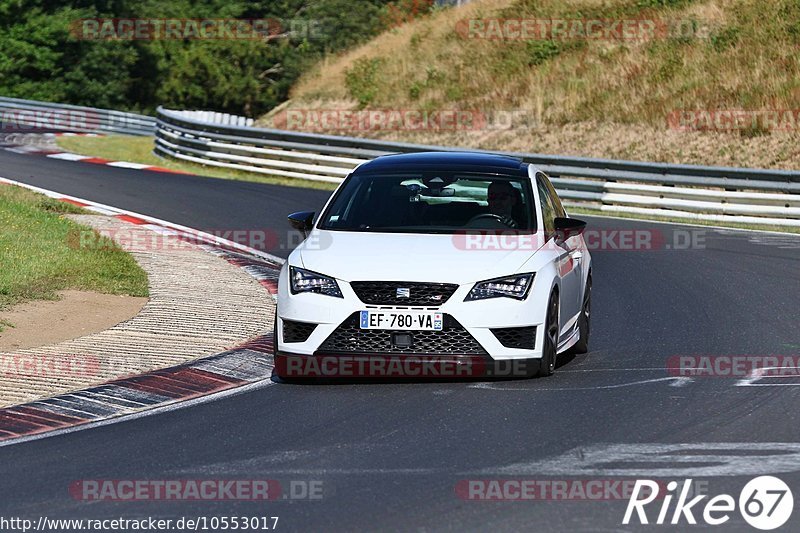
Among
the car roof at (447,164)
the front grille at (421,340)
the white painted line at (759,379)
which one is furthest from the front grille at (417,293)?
the white painted line at (759,379)

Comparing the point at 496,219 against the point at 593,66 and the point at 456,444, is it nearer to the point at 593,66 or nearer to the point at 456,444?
the point at 456,444

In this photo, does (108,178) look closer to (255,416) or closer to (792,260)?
(792,260)

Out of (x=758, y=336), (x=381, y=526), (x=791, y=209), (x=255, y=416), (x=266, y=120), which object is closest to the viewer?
(x=381, y=526)

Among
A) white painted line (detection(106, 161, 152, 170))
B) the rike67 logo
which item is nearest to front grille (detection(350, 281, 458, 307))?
the rike67 logo

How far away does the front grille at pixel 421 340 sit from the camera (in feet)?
30.7

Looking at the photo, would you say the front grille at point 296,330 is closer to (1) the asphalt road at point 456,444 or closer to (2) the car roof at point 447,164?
(1) the asphalt road at point 456,444

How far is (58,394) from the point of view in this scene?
922 cm

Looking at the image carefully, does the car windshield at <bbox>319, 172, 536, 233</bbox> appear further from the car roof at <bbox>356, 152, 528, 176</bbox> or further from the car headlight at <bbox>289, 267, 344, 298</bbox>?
the car headlight at <bbox>289, 267, 344, 298</bbox>

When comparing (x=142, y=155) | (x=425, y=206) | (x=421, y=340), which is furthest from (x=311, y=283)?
(x=142, y=155)

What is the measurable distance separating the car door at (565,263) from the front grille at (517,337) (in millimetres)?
641

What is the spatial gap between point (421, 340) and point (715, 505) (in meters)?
3.29

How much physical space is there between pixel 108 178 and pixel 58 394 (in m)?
17.4

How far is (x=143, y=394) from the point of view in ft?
30.7

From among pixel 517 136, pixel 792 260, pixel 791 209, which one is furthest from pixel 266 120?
pixel 792 260
